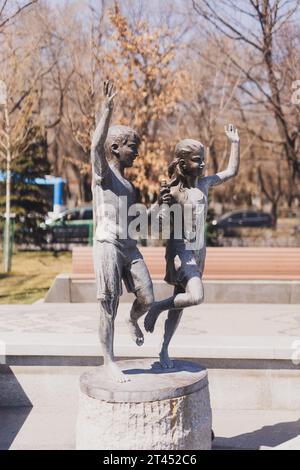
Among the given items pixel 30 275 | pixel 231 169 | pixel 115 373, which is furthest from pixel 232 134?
pixel 30 275

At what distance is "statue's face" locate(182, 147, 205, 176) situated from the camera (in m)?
4.45

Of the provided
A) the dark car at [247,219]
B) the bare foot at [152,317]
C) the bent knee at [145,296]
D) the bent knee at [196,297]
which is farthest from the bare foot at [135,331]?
the dark car at [247,219]

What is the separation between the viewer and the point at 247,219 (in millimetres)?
33312

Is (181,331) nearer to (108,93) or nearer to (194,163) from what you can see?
(194,163)

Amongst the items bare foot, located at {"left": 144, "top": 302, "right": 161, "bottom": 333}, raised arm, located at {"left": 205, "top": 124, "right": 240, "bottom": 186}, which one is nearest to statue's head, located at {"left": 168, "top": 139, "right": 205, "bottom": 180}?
raised arm, located at {"left": 205, "top": 124, "right": 240, "bottom": 186}

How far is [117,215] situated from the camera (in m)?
4.22

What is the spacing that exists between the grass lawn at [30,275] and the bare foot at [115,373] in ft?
21.2

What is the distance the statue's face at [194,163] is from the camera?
14.6 feet

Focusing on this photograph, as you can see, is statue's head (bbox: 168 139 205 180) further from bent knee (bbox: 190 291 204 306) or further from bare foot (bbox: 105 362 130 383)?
bare foot (bbox: 105 362 130 383)

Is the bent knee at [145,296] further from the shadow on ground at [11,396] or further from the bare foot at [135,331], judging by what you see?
the shadow on ground at [11,396]

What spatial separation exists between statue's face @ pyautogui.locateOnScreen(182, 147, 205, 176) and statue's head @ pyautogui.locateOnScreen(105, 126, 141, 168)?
0.45 metres

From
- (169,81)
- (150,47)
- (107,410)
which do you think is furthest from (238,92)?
(107,410)

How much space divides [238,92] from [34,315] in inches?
674

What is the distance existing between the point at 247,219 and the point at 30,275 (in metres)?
21.3
